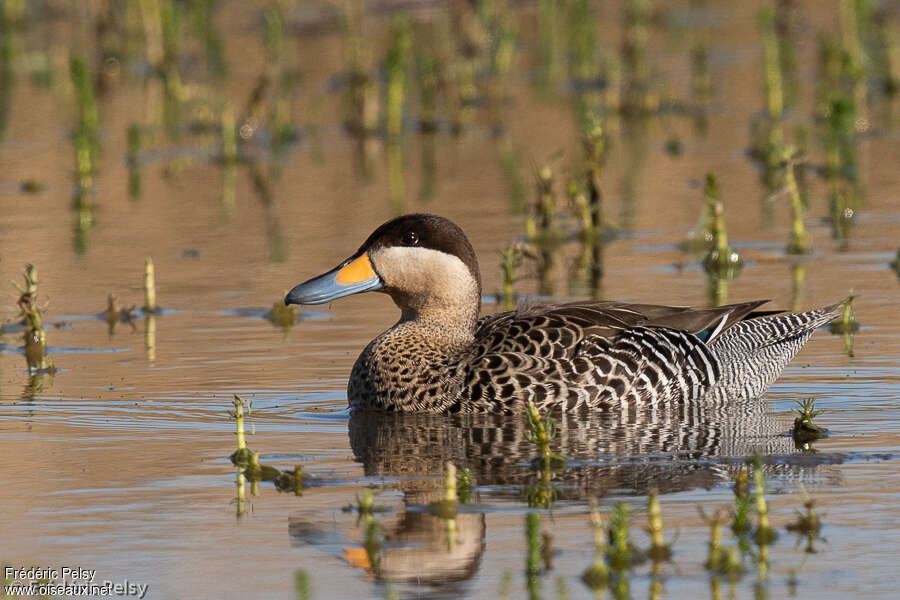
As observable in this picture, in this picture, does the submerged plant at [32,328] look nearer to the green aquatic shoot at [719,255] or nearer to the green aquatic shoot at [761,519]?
the green aquatic shoot at [719,255]

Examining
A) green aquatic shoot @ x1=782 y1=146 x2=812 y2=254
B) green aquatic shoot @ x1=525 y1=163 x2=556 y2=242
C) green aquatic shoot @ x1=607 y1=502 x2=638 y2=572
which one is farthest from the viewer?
green aquatic shoot @ x1=525 y1=163 x2=556 y2=242

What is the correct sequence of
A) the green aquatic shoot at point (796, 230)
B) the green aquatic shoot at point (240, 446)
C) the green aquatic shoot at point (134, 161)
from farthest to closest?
the green aquatic shoot at point (134, 161), the green aquatic shoot at point (796, 230), the green aquatic shoot at point (240, 446)

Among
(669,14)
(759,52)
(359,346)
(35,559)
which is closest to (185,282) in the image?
(359,346)

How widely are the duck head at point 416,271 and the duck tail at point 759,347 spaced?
126 centimetres

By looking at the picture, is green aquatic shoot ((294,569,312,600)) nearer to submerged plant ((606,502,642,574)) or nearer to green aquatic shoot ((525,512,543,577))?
green aquatic shoot ((525,512,543,577))

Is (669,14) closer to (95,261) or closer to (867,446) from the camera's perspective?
(95,261)

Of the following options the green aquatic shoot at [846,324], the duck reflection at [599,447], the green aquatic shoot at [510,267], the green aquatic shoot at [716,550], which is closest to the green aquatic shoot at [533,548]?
the green aquatic shoot at [716,550]

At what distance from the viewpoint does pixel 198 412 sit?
8.42 metres

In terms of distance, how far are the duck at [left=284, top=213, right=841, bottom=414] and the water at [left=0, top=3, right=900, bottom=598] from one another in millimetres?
180

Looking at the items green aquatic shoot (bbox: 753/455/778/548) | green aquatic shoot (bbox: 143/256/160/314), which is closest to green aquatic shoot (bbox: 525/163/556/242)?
green aquatic shoot (bbox: 143/256/160/314)

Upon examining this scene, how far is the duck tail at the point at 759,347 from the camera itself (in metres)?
8.81

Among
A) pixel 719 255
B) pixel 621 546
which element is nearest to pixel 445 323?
pixel 719 255

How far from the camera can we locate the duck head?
891 centimetres

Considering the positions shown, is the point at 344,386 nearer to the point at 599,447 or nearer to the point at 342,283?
the point at 342,283
